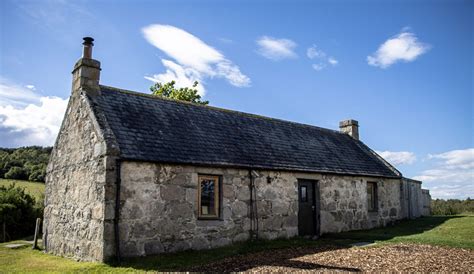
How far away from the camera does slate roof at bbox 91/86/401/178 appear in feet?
37.4

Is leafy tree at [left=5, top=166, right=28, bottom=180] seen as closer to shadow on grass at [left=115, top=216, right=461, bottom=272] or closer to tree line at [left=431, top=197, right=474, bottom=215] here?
shadow on grass at [left=115, top=216, right=461, bottom=272]

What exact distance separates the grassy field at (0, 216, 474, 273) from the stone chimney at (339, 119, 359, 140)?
22.5 ft

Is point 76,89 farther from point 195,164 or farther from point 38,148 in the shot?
point 38,148

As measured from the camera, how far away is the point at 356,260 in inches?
379

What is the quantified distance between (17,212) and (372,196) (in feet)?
53.3

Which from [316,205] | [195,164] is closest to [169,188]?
[195,164]

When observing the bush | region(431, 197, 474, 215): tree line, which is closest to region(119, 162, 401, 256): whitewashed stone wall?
the bush

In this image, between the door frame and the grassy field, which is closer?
the grassy field

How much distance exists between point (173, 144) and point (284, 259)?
465cm

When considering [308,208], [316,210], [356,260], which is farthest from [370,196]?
[356,260]

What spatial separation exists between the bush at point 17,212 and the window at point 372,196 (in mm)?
15444

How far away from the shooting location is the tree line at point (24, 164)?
1152 inches

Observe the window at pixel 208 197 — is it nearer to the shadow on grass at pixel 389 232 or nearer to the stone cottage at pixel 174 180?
the stone cottage at pixel 174 180

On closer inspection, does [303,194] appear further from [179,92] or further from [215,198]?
[179,92]
